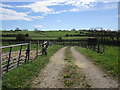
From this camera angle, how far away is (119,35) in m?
50.9

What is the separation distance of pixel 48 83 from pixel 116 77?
11.7 ft

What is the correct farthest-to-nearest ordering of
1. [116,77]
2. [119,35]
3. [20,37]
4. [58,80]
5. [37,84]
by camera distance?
[20,37] < [119,35] < [116,77] < [58,80] < [37,84]

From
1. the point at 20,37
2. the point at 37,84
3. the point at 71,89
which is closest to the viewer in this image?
the point at 71,89

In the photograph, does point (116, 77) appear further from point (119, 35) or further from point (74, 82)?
point (119, 35)

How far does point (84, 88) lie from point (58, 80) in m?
1.62

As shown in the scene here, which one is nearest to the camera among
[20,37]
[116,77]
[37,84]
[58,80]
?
[37,84]

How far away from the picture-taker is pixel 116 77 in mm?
8711

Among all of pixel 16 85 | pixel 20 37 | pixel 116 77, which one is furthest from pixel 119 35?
pixel 16 85

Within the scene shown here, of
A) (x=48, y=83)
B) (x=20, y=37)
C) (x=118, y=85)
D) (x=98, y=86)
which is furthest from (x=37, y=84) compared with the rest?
(x=20, y=37)

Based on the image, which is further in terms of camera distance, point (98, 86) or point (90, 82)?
point (90, 82)

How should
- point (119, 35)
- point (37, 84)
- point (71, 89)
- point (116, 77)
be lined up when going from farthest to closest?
point (119, 35)
point (116, 77)
point (37, 84)
point (71, 89)

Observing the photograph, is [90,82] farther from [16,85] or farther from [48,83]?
[16,85]

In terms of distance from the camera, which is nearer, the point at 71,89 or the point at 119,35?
the point at 71,89

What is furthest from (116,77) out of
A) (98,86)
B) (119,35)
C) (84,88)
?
(119,35)
